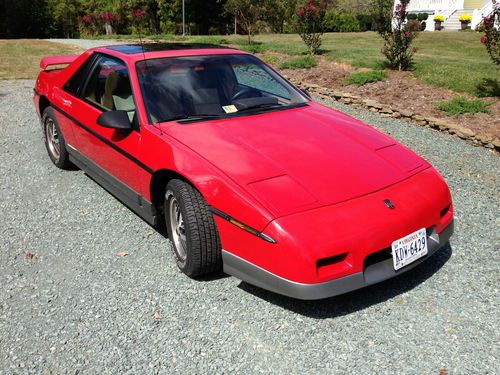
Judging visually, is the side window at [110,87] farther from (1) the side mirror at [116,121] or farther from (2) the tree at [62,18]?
(2) the tree at [62,18]

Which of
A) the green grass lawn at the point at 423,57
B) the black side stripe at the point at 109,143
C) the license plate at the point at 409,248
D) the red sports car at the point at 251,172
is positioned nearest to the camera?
the red sports car at the point at 251,172

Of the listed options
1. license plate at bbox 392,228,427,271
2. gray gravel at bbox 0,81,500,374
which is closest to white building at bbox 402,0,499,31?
gray gravel at bbox 0,81,500,374

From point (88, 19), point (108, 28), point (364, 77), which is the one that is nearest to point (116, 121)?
point (364, 77)

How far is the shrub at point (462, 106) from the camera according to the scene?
7426mm

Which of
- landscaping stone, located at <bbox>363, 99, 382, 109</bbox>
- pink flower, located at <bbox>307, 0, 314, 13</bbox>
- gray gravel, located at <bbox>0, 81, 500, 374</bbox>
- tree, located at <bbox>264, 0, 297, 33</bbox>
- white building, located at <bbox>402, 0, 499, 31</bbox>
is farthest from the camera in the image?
tree, located at <bbox>264, 0, 297, 33</bbox>

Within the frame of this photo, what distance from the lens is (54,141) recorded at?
5.49m

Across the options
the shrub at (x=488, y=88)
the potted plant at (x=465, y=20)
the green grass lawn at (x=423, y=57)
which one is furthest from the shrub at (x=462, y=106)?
the potted plant at (x=465, y=20)

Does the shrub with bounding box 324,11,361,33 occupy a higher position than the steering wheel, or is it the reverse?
the shrub with bounding box 324,11,361,33

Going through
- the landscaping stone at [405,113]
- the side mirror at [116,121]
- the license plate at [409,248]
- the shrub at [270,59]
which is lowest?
the license plate at [409,248]

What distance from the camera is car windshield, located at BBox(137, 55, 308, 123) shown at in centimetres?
376

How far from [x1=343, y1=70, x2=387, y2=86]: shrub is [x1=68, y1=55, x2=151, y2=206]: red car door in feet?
20.0

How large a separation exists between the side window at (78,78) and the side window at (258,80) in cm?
144

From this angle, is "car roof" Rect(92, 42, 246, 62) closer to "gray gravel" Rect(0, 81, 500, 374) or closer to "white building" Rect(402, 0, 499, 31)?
"gray gravel" Rect(0, 81, 500, 374)

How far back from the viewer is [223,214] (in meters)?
2.94
